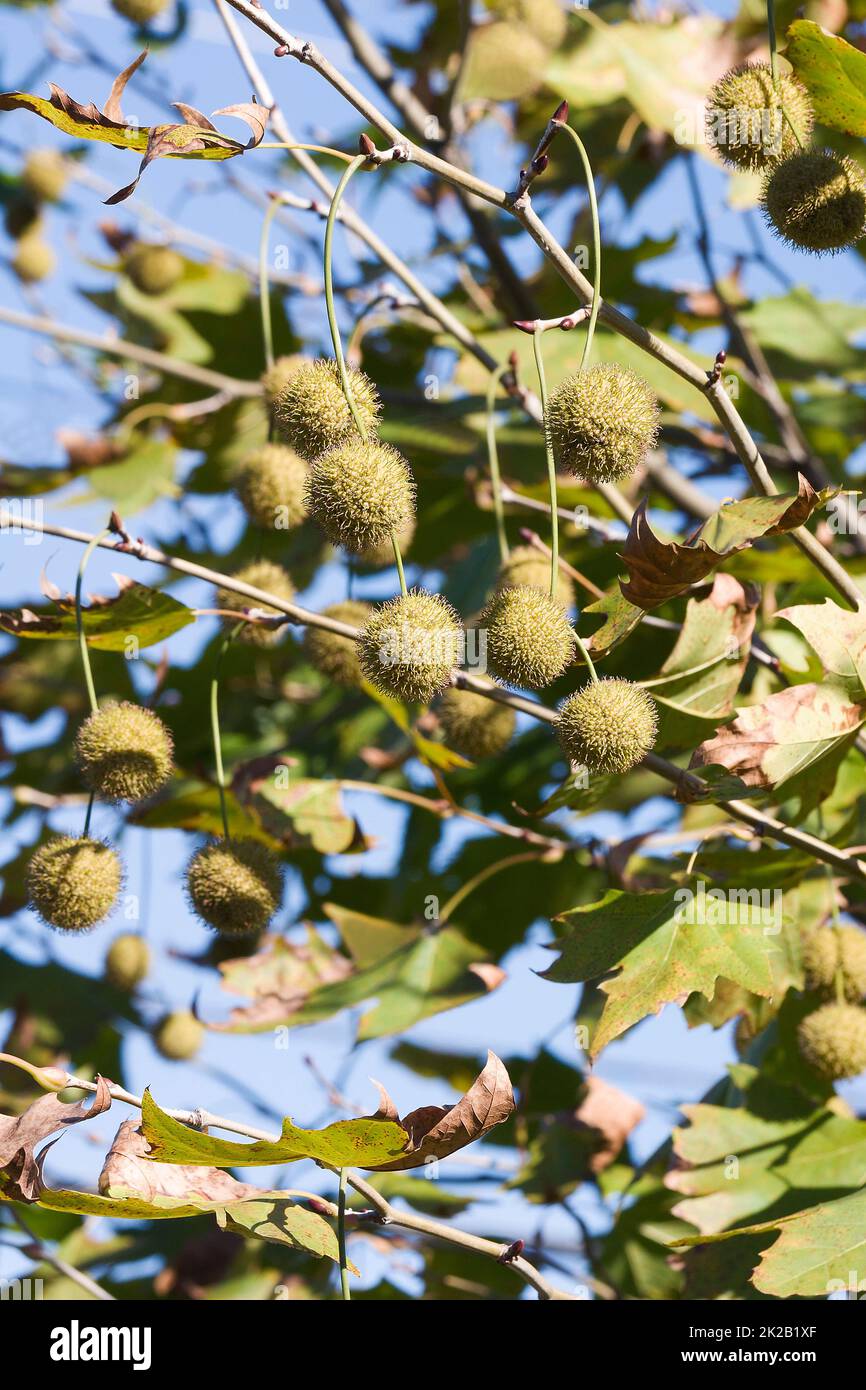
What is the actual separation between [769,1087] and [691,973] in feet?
2.35

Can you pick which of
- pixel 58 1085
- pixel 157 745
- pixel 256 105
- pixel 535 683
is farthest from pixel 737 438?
pixel 58 1085

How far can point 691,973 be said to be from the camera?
2.37 metres

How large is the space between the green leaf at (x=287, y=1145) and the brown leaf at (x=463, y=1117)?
0.09 ft

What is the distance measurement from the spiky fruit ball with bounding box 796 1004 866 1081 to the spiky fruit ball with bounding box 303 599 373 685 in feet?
3.92

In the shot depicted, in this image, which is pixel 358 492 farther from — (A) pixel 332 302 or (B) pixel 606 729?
(B) pixel 606 729

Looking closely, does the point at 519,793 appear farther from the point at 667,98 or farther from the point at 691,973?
the point at 667,98

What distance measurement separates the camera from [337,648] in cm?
297

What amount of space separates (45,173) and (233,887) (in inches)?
156

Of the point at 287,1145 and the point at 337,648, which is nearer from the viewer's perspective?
the point at 287,1145

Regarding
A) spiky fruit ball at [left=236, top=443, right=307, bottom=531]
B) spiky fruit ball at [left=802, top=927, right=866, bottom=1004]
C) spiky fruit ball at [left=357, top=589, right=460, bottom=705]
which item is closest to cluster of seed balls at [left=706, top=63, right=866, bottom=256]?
spiky fruit ball at [left=357, top=589, right=460, bottom=705]

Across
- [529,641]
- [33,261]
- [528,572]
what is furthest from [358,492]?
[33,261]

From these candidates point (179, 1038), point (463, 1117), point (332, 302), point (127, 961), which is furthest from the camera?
point (179, 1038)

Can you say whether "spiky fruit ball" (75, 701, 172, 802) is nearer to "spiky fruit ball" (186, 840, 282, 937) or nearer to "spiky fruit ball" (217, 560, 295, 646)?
"spiky fruit ball" (186, 840, 282, 937)
